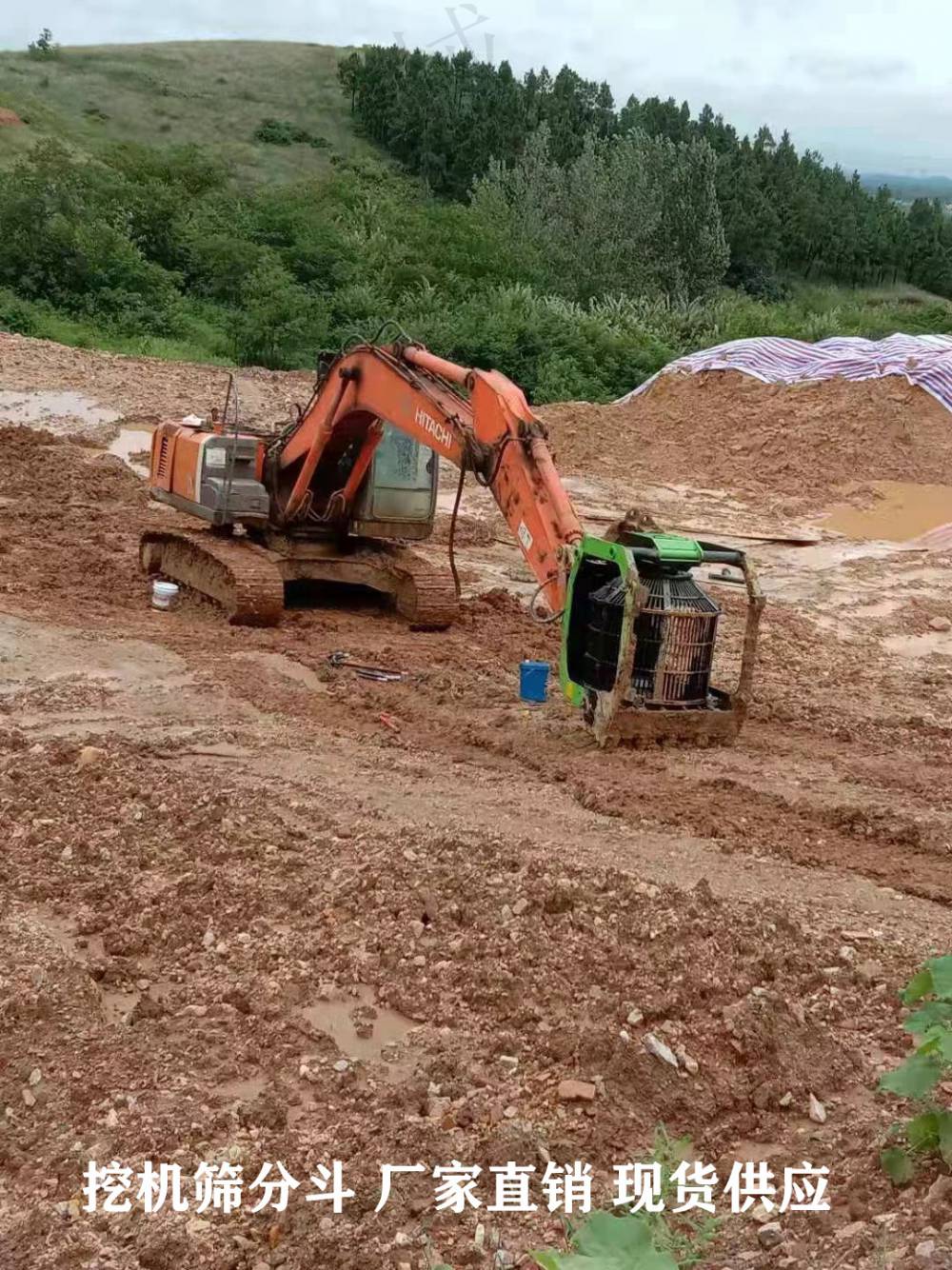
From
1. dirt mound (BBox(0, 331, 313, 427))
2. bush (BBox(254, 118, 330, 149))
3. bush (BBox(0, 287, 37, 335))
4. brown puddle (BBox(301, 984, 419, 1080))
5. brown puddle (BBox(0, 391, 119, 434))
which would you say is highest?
bush (BBox(254, 118, 330, 149))

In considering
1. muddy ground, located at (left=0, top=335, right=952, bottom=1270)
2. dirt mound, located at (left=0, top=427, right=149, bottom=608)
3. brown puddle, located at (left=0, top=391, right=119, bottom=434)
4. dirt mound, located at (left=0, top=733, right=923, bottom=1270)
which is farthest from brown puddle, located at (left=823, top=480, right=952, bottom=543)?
dirt mound, located at (left=0, top=733, right=923, bottom=1270)

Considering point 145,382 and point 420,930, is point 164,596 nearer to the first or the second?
point 420,930

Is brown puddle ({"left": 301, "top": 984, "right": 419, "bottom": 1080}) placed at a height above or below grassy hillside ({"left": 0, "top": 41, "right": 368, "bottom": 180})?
below

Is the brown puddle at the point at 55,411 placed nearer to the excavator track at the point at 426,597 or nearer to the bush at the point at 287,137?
the excavator track at the point at 426,597

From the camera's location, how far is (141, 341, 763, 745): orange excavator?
6.59m

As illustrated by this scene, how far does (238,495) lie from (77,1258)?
6.93 m

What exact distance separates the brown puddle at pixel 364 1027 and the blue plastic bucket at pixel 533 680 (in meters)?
3.43

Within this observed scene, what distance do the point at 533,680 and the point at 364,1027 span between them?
12.0ft

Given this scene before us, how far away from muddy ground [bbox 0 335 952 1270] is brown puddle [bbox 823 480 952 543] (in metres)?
6.76

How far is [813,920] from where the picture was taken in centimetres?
498

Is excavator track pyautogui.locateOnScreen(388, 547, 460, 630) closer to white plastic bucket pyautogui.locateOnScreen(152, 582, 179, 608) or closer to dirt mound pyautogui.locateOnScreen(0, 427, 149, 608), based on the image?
white plastic bucket pyautogui.locateOnScreen(152, 582, 179, 608)

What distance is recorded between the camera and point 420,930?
15.7 feet

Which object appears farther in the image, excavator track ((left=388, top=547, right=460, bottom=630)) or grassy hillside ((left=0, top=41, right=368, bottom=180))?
grassy hillside ((left=0, top=41, right=368, bottom=180))

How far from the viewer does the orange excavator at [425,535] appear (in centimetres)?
659
